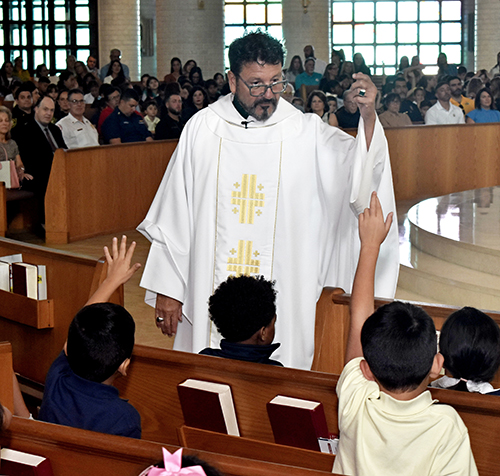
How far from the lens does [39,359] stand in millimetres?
4395

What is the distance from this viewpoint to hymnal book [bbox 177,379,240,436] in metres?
2.51

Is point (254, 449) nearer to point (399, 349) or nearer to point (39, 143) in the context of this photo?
point (399, 349)

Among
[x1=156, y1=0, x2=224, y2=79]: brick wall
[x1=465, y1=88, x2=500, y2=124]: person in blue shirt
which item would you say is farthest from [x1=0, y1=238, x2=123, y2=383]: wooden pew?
[x1=156, y1=0, x2=224, y2=79]: brick wall

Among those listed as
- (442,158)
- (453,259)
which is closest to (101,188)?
(453,259)

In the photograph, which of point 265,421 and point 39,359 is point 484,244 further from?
point 265,421

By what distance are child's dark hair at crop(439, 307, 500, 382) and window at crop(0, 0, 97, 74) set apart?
21705 millimetres

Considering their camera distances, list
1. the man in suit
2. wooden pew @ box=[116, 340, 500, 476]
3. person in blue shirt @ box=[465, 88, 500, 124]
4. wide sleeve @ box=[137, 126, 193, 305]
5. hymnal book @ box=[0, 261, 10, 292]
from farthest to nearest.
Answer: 1. person in blue shirt @ box=[465, 88, 500, 124]
2. the man in suit
3. hymnal book @ box=[0, 261, 10, 292]
4. wide sleeve @ box=[137, 126, 193, 305]
5. wooden pew @ box=[116, 340, 500, 476]

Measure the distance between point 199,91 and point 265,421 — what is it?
8264 millimetres

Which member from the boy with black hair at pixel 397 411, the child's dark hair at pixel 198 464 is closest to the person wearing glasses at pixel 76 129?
the boy with black hair at pixel 397 411

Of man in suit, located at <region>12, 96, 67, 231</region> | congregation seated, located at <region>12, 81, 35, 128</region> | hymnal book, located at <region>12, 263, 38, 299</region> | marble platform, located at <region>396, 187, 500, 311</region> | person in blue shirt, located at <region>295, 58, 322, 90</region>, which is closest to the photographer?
hymnal book, located at <region>12, 263, 38, 299</region>

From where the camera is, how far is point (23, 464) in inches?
78.1

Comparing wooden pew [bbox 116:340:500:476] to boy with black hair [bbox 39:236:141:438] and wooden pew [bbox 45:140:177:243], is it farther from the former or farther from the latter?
wooden pew [bbox 45:140:177:243]

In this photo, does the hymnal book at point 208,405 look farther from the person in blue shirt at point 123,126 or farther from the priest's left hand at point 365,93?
the person in blue shirt at point 123,126

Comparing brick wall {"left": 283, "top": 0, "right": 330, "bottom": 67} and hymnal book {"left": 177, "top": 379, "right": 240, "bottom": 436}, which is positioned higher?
Answer: brick wall {"left": 283, "top": 0, "right": 330, "bottom": 67}
